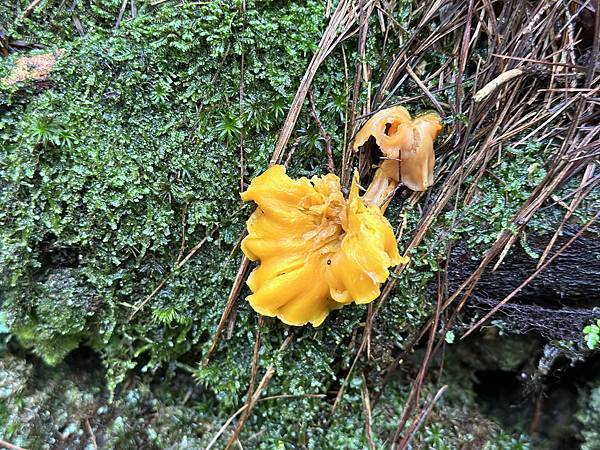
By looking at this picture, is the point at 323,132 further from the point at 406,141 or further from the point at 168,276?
the point at 168,276

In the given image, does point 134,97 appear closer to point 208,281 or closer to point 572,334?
point 208,281

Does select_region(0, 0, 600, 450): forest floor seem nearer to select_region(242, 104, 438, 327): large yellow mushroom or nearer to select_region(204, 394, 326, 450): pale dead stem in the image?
select_region(204, 394, 326, 450): pale dead stem

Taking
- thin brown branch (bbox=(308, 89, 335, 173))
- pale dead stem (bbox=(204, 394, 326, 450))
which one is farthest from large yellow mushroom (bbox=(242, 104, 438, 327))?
pale dead stem (bbox=(204, 394, 326, 450))

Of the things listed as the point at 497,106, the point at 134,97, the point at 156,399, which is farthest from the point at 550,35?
the point at 156,399

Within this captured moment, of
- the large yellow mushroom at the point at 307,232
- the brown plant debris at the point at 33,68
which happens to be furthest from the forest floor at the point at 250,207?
the large yellow mushroom at the point at 307,232

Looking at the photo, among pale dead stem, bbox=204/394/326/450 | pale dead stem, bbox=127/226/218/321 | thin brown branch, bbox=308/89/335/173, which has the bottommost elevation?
pale dead stem, bbox=204/394/326/450

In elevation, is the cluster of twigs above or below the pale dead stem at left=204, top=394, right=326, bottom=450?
above
